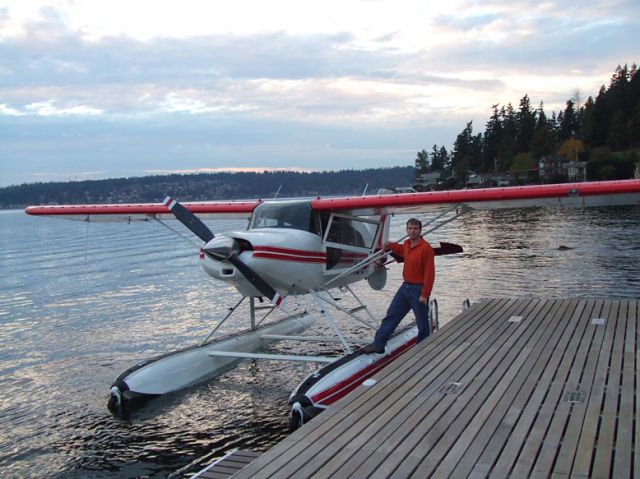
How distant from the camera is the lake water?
7078 millimetres

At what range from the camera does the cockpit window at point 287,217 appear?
8594mm

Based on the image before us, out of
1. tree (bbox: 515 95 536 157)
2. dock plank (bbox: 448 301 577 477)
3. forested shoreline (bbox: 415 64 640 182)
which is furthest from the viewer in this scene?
tree (bbox: 515 95 536 157)

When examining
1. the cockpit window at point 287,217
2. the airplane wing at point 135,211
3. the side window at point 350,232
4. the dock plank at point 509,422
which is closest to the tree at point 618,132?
the side window at point 350,232

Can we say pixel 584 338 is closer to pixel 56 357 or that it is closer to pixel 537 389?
pixel 537 389

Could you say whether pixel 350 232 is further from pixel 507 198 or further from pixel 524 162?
pixel 524 162

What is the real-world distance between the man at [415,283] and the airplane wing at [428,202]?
1.36 meters

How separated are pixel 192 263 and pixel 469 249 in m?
12.9

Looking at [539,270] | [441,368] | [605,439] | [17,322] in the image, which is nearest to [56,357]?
[17,322]

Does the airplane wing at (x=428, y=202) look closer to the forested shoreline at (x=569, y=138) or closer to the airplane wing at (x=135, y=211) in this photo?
the airplane wing at (x=135, y=211)

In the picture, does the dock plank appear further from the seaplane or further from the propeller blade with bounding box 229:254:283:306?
the propeller blade with bounding box 229:254:283:306

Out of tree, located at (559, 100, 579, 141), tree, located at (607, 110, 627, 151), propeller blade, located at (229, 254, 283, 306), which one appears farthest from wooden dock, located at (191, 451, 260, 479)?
tree, located at (559, 100, 579, 141)

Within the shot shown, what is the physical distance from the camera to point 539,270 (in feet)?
66.1

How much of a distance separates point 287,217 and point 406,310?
7.38 feet

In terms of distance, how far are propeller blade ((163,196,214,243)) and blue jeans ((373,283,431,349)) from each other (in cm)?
262
